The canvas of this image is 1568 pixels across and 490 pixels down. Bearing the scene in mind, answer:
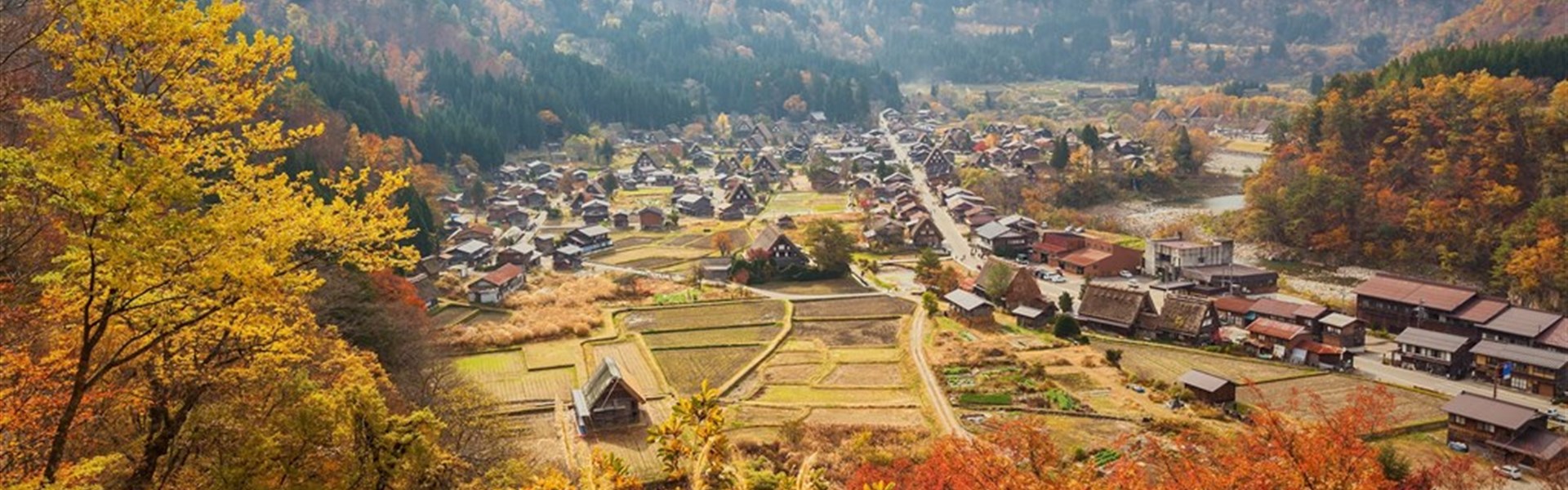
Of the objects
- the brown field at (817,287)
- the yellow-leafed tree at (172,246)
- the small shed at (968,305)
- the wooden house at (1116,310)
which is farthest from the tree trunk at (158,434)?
the brown field at (817,287)

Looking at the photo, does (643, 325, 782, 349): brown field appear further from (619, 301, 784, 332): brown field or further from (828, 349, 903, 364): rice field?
(828, 349, 903, 364): rice field

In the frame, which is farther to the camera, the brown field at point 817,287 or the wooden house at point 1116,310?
the brown field at point 817,287

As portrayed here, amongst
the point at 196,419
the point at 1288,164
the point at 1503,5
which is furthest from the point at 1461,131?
the point at 1503,5

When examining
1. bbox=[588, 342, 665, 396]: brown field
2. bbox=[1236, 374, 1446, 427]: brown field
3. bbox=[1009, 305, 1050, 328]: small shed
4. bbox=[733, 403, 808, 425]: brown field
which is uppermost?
bbox=[588, 342, 665, 396]: brown field

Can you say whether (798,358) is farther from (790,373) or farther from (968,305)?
(968,305)

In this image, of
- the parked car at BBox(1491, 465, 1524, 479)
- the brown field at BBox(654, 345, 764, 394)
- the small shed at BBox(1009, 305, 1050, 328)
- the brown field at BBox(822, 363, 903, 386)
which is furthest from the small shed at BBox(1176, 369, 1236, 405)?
the brown field at BBox(654, 345, 764, 394)

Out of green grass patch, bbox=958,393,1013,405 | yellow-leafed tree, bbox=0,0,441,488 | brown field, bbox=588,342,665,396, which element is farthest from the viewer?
brown field, bbox=588,342,665,396

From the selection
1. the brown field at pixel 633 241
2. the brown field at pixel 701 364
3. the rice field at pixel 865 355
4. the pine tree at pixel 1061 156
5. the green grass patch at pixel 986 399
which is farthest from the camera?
the pine tree at pixel 1061 156

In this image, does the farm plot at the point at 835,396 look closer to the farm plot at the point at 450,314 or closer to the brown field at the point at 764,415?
the brown field at the point at 764,415
